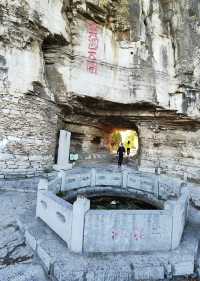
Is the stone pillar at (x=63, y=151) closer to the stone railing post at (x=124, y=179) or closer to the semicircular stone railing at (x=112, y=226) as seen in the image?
the stone railing post at (x=124, y=179)

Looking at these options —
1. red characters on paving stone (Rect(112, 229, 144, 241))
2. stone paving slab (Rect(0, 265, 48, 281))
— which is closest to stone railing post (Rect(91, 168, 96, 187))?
red characters on paving stone (Rect(112, 229, 144, 241))

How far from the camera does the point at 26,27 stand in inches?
325

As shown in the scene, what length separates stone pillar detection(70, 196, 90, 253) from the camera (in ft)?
13.2

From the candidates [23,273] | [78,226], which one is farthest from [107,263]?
[23,273]

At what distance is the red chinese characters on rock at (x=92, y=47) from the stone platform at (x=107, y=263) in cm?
845

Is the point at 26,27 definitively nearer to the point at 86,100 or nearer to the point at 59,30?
the point at 59,30

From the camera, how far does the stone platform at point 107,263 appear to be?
11.6 ft

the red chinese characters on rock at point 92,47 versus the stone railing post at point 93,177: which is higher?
→ the red chinese characters on rock at point 92,47

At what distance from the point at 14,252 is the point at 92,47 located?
9.62m

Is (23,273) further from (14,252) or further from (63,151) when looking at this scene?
(63,151)

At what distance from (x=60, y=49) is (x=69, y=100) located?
2399 millimetres

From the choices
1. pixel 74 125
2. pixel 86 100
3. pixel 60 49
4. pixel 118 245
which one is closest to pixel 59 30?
pixel 60 49

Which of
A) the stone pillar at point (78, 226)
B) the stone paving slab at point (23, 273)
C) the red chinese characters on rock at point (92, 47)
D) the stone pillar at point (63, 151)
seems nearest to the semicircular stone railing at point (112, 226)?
the stone pillar at point (78, 226)

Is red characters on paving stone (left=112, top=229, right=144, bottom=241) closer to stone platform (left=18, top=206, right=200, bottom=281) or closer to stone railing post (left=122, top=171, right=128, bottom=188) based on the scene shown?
stone platform (left=18, top=206, right=200, bottom=281)
